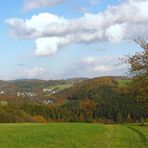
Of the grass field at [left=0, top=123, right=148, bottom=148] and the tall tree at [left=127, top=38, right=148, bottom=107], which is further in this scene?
the tall tree at [left=127, top=38, right=148, bottom=107]

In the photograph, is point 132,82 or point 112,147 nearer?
point 112,147

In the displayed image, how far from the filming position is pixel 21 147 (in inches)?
1068

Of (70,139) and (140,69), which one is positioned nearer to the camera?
(70,139)

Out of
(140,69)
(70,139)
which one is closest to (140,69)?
(140,69)

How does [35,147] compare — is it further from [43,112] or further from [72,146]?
[43,112]

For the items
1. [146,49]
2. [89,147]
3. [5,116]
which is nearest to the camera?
[89,147]

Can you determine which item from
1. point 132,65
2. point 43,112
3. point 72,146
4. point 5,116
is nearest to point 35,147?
point 72,146

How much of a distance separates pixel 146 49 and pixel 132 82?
627 centimetres

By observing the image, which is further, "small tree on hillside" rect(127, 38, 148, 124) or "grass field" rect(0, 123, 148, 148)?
"small tree on hillside" rect(127, 38, 148, 124)

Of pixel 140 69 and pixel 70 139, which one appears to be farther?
pixel 140 69

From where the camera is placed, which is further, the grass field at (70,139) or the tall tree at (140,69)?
the tall tree at (140,69)

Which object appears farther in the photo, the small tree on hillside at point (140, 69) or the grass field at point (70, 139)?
the small tree on hillside at point (140, 69)

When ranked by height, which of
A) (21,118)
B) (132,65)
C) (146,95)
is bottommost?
(21,118)

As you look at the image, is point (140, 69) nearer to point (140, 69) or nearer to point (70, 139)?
point (140, 69)
